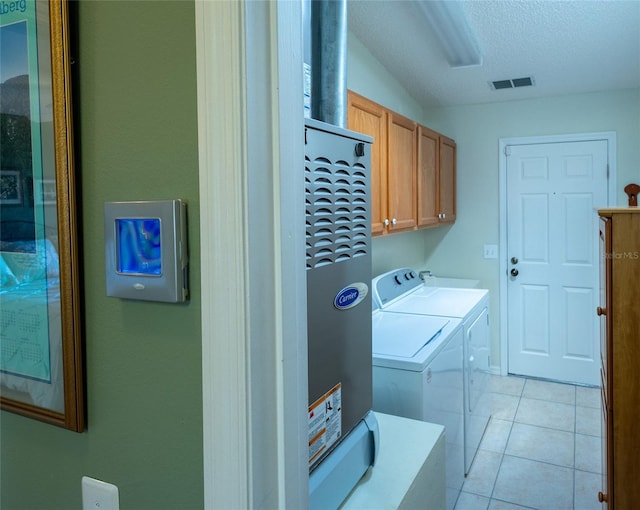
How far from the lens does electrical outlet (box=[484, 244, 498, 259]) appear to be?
174 inches

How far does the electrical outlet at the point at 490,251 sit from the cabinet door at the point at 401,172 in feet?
4.87

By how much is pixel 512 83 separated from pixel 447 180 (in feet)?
2.93

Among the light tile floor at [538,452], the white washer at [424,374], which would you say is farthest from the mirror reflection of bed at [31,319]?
the light tile floor at [538,452]

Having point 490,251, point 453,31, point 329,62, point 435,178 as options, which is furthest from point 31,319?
point 490,251

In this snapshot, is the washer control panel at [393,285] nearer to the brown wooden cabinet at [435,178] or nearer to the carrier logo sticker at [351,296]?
the brown wooden cabinet at [435,178]

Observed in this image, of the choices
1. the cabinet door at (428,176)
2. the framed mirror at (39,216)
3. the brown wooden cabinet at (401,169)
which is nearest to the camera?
the framed mirror at (39,216)

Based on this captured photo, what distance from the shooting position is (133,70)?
647mm

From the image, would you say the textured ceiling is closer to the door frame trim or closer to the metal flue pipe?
the door frame trim

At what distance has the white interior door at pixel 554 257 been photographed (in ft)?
13.4

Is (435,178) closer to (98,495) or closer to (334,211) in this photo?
(334,211)

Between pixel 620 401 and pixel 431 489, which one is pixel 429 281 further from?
pixel 431 489

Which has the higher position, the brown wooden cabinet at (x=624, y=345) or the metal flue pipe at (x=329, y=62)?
the metal flue pipe at (x=329, y=62)

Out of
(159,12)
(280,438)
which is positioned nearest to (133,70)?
(159,12)

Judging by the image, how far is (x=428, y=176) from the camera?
11.8ft
